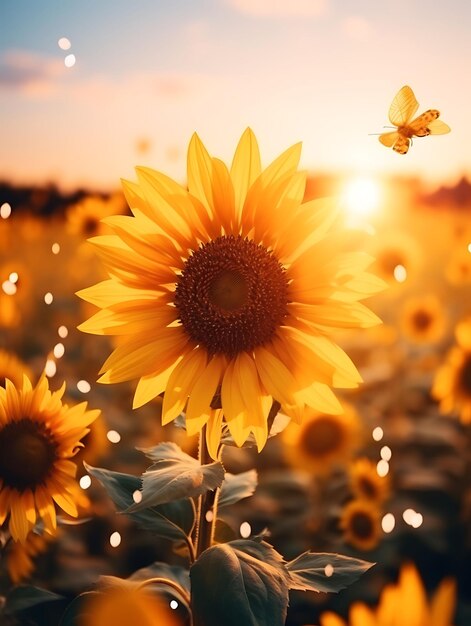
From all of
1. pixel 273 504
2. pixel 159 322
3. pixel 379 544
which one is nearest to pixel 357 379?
pixel 159 322

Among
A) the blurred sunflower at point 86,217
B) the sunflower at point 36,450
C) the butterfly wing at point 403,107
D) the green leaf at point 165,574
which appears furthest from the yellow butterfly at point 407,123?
the blurred sunflower at point 86,217

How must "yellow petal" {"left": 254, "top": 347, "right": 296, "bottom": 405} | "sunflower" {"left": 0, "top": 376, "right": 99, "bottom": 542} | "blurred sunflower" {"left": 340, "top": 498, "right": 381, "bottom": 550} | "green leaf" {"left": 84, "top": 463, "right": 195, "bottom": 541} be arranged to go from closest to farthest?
1. "yellow petal" {"left": 254, "top": 347, "right": 296, "bottom": 405}
2. "green leaf" {"left": 84, "top": 463, "right": 195, "bottom": 541}
3. "sunflower" {"left": 0, "top": 376, "right": 99, "bottom": 542}
4. "blurred sunflower" {"left": 340, "top": 498, "right": 381, "bottom": 550}

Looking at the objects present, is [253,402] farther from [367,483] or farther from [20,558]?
[367,483]

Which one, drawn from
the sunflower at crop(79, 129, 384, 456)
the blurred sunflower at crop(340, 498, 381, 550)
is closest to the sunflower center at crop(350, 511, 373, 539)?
the blurred sunflower at crop(340, 498, 381, 550)

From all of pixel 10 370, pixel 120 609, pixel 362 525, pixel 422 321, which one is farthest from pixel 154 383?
pixel 422 321

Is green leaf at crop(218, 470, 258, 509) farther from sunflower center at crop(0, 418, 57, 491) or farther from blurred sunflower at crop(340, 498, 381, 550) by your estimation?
blurred sunflower at crop(340, 498, 381, 550)

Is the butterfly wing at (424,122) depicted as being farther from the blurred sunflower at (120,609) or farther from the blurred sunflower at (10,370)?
the blurred sunflower at (10,370)
